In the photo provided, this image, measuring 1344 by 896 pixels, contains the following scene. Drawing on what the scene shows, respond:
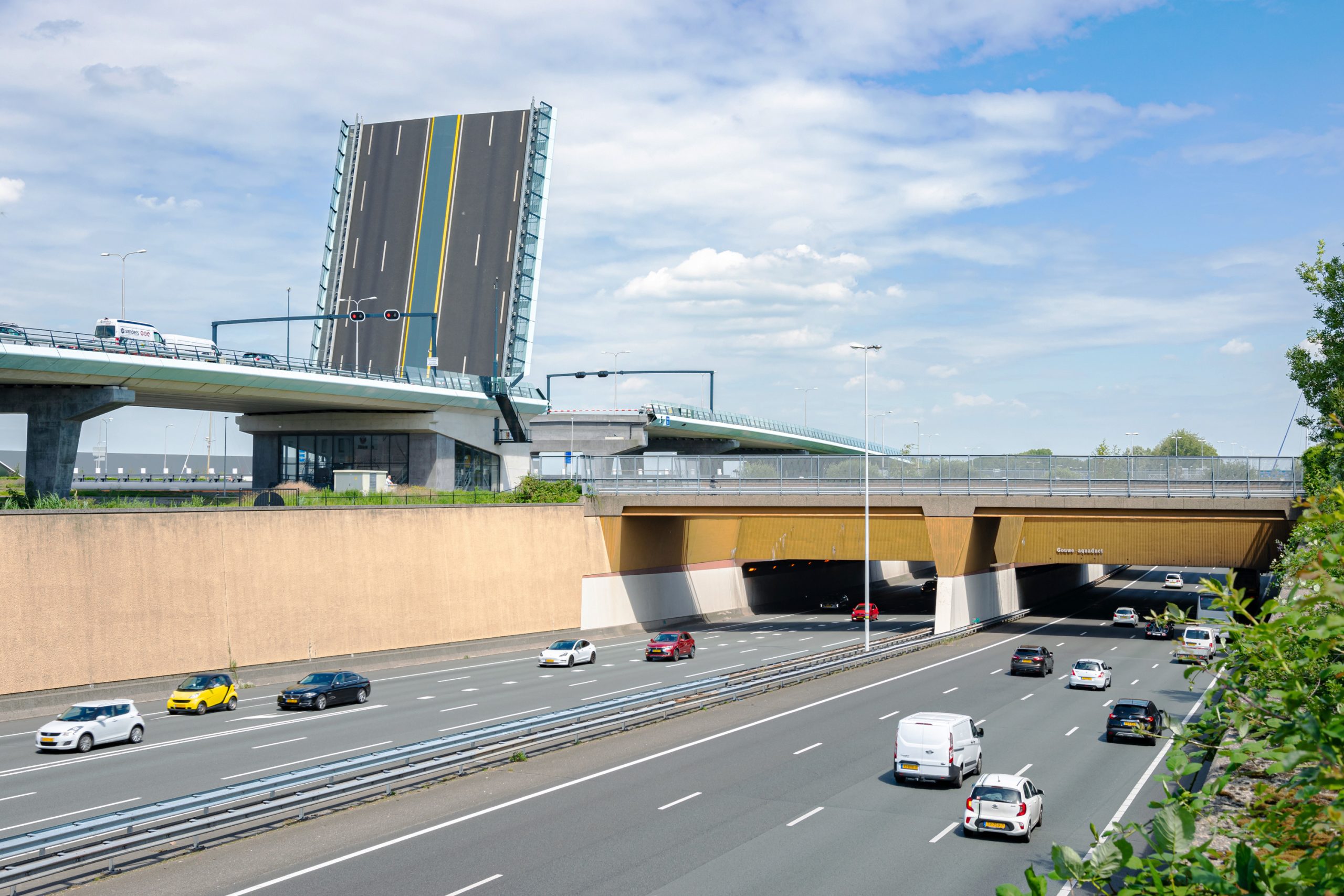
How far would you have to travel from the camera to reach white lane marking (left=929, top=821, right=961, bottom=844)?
61.2 feet

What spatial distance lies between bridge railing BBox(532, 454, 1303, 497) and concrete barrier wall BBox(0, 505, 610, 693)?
533 centimetres

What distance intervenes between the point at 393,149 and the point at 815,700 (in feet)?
118

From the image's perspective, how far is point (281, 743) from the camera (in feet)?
89.1

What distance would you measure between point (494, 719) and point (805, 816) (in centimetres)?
1260

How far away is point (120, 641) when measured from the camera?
1353 inches

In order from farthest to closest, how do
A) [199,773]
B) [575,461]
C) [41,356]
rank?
[575,461], [41,356], [199,773]

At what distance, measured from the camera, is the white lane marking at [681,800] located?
2003 centimetres

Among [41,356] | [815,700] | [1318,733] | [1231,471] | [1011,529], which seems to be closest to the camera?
[1318,733]

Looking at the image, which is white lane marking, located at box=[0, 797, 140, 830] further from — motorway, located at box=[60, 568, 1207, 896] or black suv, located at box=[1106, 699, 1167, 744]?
black suv, located at box=[1106, 699, 1167, 744]

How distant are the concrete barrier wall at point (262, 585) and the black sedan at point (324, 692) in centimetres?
478

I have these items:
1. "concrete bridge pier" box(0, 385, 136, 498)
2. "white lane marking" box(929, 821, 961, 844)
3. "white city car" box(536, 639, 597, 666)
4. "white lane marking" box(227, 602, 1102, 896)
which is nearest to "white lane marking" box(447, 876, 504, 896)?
"white lane marking" box(227, 602, 1102, 896)

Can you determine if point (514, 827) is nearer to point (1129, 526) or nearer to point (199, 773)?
point (199, 773)

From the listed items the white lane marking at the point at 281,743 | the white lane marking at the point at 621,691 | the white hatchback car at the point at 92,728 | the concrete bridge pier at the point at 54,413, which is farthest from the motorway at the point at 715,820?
the concrete bridge pier at the point at 54,413

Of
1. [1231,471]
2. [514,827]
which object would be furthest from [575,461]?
[514,827]
